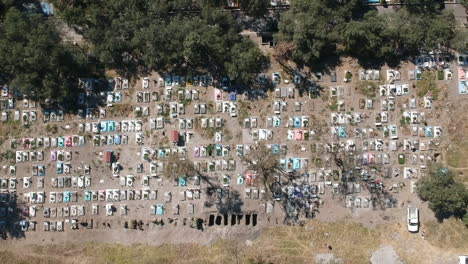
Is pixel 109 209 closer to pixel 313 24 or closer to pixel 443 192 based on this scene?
pixel 313 24

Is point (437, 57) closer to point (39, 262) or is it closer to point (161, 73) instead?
point (161, 73)

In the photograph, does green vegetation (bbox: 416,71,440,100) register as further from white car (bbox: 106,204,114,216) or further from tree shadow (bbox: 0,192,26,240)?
tree shadow (bbox: 0,192,26,240)

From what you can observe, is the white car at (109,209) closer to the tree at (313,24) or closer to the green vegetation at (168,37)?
the green vegetation at (168,37)

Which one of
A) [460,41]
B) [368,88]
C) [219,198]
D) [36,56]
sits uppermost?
[460,41]

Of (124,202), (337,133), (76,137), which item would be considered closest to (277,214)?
(337,133)

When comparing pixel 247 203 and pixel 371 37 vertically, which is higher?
pixel 371 37

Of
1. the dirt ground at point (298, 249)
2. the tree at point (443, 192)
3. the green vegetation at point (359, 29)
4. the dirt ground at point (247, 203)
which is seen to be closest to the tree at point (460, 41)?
Result: the green vegetation at point (359, 29)

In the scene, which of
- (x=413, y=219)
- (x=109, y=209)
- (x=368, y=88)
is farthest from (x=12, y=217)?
(x=413, y=219)
